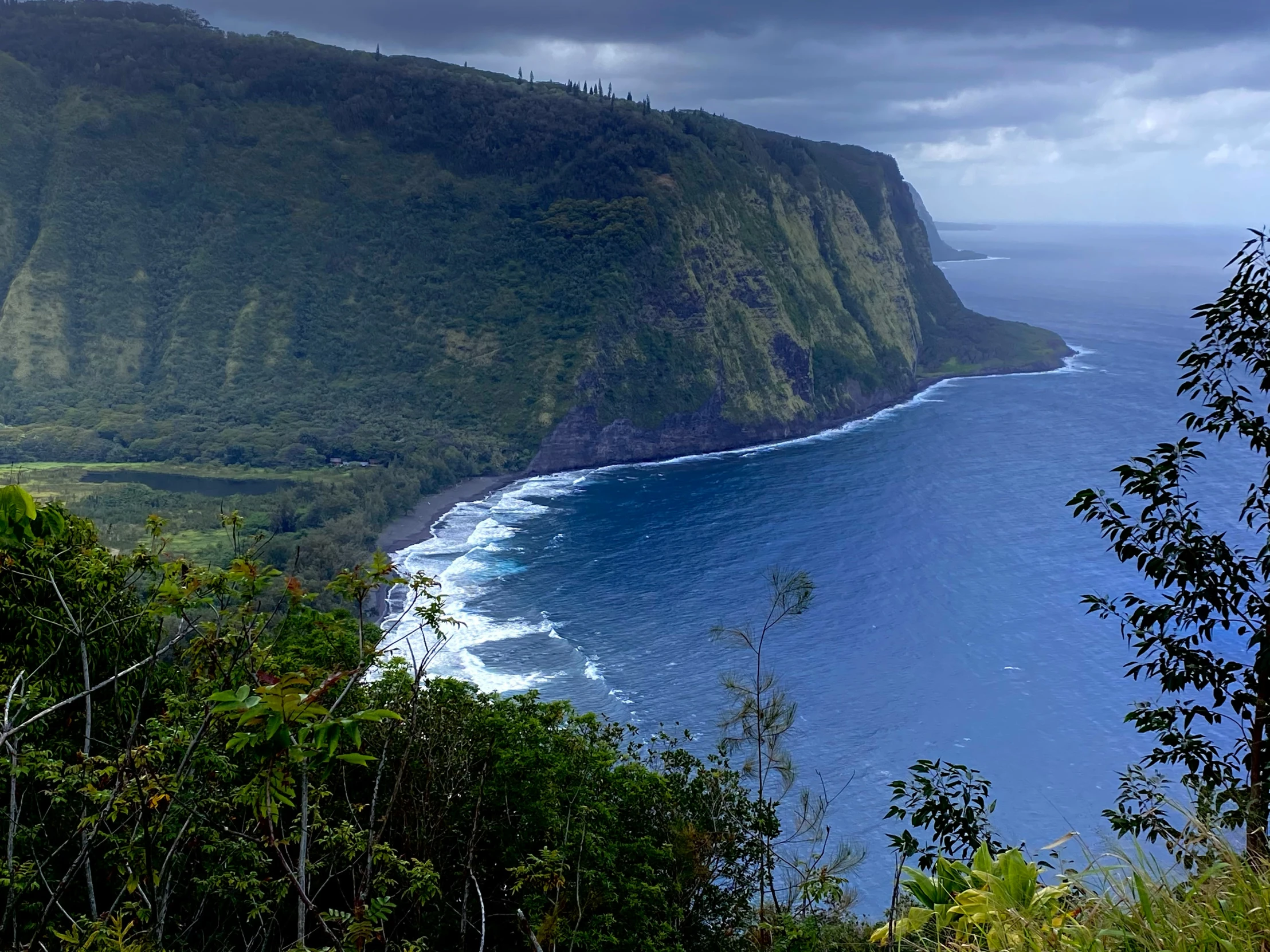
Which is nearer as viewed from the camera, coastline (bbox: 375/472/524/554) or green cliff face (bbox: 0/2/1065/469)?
coastline (bbox: 375/472/524/554)

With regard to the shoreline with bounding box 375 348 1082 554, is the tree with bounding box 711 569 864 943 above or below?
above

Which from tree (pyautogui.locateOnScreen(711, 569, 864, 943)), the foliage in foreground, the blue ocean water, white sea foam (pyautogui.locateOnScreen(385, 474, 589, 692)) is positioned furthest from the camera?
white sea foam (pyautogui.locateOnScreen(385, 474, 589, 692))

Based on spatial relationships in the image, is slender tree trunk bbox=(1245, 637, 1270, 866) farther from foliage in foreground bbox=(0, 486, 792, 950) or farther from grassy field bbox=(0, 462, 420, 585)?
grassy field bbox=(0, 462, 420, 585)

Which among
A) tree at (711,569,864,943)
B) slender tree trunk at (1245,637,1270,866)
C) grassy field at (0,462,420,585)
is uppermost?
slender tree trunk at (1245,637,1270,866)

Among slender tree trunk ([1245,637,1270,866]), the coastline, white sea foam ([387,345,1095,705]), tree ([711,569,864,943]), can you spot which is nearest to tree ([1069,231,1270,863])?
slender tree trunk ([1245,637,1270,866])

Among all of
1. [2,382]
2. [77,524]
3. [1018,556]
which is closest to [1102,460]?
[1018,556]

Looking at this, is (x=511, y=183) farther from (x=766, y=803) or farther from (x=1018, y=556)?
(x=766, y=803)

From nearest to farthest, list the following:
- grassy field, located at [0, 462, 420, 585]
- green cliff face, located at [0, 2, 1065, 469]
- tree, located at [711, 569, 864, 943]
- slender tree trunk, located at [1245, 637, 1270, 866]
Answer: slender tree trunk, located at [1245, 637, 1270, 866] < tree, located at [711, 569, 864, 943] < grassy field, located at [0, 462, 420, 585] < green cliff face, located at [0, 2, 1065, 469]

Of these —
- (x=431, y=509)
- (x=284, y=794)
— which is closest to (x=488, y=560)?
(x=431, y=509)
